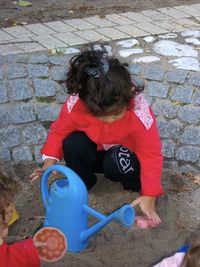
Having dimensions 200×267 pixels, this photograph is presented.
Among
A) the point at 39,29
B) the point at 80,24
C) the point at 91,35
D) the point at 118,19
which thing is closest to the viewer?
the point at 91,35

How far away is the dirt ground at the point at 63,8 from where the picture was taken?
4066mm

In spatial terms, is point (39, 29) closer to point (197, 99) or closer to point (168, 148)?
point (197, 99)

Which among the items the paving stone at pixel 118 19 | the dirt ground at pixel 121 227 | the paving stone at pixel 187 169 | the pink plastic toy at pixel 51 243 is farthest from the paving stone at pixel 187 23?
the pink plastic toy at pixel 51 243

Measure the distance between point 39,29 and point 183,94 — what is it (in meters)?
1.25

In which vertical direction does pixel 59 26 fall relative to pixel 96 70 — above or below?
below

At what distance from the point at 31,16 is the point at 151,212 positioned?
2.39 m

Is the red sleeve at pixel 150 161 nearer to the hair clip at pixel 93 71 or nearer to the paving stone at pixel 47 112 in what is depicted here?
the hair clip at pixel 93 71

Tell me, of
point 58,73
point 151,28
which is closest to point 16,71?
point 58,73

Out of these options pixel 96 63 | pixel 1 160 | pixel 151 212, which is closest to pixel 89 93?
pixel 96 63

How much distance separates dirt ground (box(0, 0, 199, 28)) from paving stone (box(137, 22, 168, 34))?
39 cm

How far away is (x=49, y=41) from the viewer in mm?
3562

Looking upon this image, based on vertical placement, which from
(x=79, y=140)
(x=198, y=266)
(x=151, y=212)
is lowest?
(x=151, y=212)

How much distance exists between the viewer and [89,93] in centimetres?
198

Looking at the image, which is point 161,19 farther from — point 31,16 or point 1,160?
point 1,160
